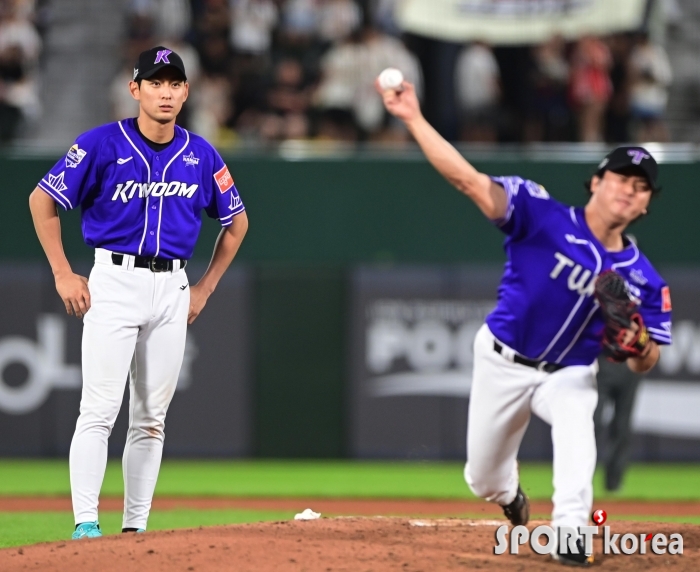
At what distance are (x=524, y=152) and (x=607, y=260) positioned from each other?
6.24 m

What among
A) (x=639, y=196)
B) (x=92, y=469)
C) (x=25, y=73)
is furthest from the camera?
(x=25, y=73)

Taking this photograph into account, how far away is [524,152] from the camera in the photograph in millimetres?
10641

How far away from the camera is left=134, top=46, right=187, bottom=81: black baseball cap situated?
15.7ft

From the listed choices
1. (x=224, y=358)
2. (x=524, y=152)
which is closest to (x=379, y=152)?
(x=524, y=152)

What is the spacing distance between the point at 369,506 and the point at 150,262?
11.9ft

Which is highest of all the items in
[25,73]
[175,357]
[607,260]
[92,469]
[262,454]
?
[25,73]

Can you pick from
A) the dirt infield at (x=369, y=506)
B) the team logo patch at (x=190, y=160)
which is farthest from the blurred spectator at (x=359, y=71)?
the team logo patch at (x=190, y=160)

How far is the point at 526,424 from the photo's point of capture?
4793 millimetres

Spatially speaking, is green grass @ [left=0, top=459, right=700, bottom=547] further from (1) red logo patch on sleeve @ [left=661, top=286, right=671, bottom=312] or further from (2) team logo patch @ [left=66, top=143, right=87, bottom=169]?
(1) red logo patch on sleeve @ [left=661, top=286, right=671, bottom=312]

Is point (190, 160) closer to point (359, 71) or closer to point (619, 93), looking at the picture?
point (359, 71)

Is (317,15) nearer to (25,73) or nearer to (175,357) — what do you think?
(25,73)

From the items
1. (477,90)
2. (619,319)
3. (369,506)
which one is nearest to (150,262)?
(619,319)

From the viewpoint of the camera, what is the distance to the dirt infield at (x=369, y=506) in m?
7.54

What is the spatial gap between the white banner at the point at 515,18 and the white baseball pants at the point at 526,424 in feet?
20.8
